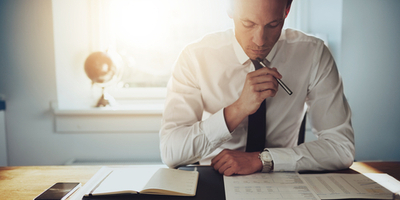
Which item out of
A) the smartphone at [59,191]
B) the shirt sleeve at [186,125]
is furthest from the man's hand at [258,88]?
the smartphone at [59,191]

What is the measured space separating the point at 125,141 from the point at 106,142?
0.48 ft

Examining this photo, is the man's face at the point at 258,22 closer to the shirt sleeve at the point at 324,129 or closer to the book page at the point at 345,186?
the shirt sleeve at the point at 324,129

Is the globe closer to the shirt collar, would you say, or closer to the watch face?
the shirt collar

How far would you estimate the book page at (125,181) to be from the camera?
71 centimetres

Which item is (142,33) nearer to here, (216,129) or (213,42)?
(213,42)

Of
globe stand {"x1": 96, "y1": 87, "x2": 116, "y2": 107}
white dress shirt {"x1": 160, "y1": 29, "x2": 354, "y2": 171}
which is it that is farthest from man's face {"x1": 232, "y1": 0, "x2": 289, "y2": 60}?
globe stand {"x1": 96, "y1": 87, "x2": 116, "y2": 107}

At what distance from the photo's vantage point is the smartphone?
71 centimetres

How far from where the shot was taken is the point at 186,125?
3.47ft

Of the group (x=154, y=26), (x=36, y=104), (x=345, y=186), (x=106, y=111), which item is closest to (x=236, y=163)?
(x=345, y=186)

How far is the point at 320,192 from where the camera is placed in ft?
2.34

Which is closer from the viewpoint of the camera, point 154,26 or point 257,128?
point 257,128

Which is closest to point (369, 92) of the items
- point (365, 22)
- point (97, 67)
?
point (365, 22)

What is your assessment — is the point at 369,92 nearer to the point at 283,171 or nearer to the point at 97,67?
the point at 283,171

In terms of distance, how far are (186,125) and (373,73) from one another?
1.71 meters
